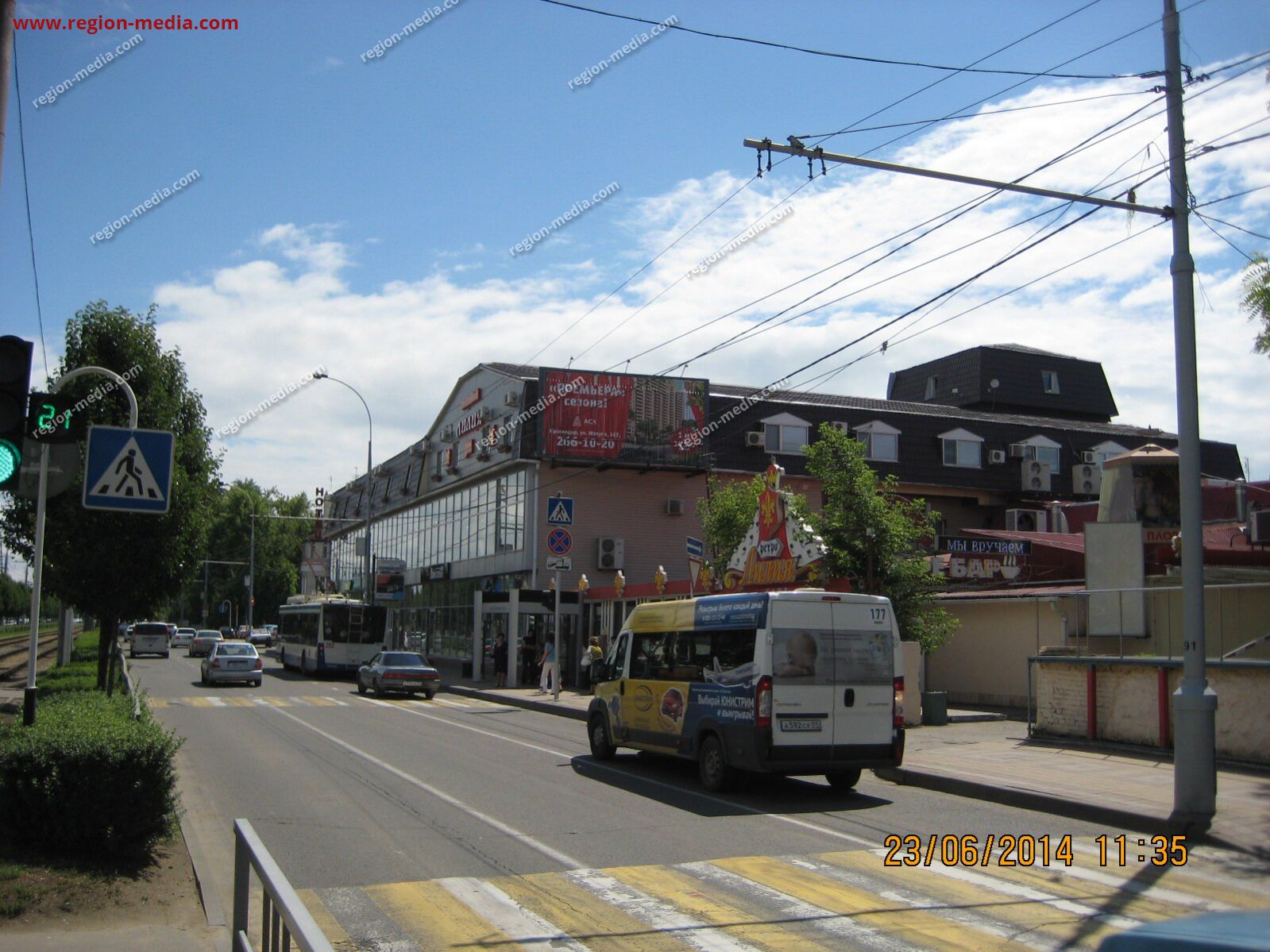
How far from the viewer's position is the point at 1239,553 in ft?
69.1

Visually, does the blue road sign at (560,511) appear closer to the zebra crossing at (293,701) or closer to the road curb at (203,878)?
the zebra crossing at (293,701)

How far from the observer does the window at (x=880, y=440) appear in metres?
41.7

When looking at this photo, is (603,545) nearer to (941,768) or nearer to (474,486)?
(474,486)

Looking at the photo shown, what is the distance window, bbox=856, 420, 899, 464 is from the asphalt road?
26119 millimetres

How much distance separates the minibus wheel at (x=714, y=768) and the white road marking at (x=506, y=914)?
5.11 metres

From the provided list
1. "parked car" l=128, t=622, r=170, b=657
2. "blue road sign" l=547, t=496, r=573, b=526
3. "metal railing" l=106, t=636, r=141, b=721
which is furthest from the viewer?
"parked car" l=128, t=622, r=170, b=657

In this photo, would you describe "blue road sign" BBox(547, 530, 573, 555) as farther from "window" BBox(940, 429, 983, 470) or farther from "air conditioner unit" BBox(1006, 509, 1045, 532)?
"air conditioner unit" BBox(1006, 509, 1045, 532)

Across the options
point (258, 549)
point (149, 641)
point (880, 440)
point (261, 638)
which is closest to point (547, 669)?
point (880, 440)

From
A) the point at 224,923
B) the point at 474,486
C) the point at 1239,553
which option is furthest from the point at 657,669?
the point at 474,486

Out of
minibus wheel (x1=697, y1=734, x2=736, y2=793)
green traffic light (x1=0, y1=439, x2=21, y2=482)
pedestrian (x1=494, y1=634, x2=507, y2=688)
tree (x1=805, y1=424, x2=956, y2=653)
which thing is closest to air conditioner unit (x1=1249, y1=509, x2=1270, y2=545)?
tree (x1=805, y1=424, x2=956, y2=653)

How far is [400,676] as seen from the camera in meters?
31.3

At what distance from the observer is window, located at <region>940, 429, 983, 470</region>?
4312cm

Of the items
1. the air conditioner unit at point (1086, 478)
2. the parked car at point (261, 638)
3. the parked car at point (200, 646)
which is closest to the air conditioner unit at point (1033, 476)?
the air conditioner unit at point (1086, 478)

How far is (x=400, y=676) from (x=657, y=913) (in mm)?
24888
